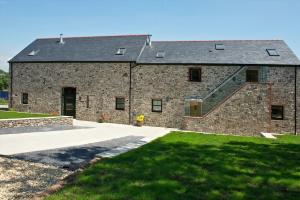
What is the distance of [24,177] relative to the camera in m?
8.58

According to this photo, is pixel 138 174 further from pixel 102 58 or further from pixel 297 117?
pixel 102 58

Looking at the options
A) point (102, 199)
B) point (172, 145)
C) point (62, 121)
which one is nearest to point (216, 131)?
point (172, 145)

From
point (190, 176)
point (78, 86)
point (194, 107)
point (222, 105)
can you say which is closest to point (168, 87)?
point (194, 107)

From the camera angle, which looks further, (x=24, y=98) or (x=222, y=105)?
(x=24, y=98)

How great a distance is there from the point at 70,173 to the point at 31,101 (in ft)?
73.4

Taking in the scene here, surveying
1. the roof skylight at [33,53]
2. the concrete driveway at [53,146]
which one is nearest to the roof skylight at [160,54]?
the concrete driveway at [53,146]

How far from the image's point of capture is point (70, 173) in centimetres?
923

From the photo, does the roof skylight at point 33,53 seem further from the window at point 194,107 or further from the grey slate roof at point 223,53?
the window at point 194,107

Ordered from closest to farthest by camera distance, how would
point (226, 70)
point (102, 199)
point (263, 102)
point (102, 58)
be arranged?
point (102, 199) → point (263, 102) → point (226, 70) → point (102, 58)

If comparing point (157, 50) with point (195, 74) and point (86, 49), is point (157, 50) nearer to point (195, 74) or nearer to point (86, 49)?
→ point (195, 74)

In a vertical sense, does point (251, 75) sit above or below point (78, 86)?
above

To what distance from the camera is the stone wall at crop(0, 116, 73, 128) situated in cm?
1903

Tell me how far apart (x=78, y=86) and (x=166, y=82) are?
8.02 m

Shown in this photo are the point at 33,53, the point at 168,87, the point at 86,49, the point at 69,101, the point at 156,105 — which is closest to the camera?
the point at 168,87
